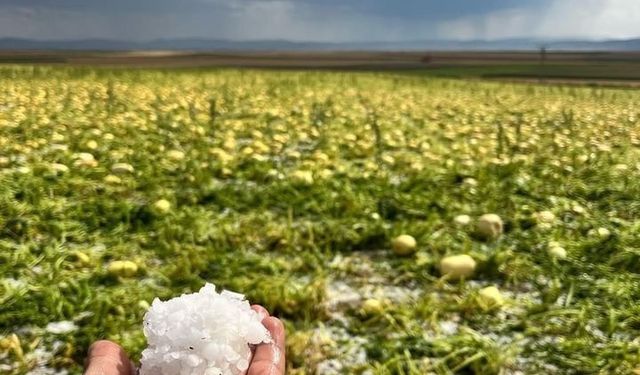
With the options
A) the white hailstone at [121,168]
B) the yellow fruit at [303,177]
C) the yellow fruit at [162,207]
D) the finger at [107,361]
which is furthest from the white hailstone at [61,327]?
the white hailstone at [121,168]

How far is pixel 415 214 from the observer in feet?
21.9

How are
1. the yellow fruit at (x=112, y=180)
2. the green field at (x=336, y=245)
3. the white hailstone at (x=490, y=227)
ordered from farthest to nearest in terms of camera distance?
the yellow fruit at (x=112, y=180)
the white hailstone at (x=490, y=227)
the green field at (x=336, y=245)

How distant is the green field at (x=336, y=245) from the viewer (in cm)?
397

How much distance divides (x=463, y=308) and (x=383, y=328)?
26.5 inches

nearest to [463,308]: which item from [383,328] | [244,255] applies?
[383,328]

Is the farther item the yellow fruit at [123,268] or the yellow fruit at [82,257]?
the yellow fruit at [82,257]

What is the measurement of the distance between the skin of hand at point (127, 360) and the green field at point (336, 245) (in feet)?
1.90

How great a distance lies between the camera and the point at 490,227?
6012mm

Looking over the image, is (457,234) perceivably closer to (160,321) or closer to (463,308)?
(463,308)

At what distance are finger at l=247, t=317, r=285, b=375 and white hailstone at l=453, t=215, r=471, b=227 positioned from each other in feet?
11.3

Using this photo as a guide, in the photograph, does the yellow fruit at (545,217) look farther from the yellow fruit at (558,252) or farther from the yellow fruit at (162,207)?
the yellow fruit at (162,207)

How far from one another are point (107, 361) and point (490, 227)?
423 cm

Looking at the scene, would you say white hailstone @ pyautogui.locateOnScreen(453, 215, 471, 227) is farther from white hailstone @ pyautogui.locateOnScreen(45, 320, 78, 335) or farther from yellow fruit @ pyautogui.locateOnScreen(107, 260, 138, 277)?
white hailstone @ pyautogui.locateOnScreen(45, 320, 78, 335)

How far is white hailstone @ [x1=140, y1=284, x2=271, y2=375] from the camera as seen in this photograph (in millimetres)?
2734
